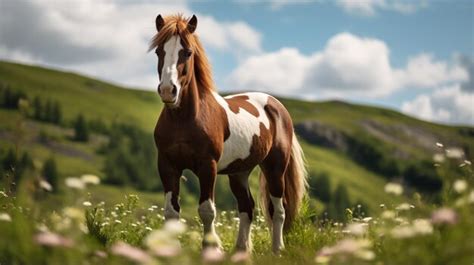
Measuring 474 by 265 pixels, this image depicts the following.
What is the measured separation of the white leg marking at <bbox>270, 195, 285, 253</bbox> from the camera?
10.3 meters

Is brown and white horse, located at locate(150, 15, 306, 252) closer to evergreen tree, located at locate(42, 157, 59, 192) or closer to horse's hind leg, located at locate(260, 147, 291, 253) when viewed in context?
horse's hind leg, located at locate(260, 147, 291, 253)

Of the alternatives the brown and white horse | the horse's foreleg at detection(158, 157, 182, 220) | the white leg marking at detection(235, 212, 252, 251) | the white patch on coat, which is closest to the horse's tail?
the brown and white horse

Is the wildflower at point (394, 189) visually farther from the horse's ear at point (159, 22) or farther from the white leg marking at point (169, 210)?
the horse's ear at point (159, 22)

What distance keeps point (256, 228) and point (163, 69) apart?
5.21 metres

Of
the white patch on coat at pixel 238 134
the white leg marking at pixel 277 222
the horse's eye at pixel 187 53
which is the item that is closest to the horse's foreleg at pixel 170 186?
the white patch on coat at pixel 238 134

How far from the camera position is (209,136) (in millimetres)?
8469

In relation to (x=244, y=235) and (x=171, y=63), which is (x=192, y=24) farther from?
(x=244, y=235)

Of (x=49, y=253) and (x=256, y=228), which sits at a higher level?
(x=49, y=253)

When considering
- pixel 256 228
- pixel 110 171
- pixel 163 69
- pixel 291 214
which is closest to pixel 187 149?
pixel 163 69

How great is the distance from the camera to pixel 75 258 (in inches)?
150

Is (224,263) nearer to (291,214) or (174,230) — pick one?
(174,230)

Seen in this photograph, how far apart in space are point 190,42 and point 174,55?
441 mm

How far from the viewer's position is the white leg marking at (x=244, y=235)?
1009 cm

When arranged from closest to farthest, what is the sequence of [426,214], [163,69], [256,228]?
1. [426,214]
2. [163,69]
3. [256,228]
